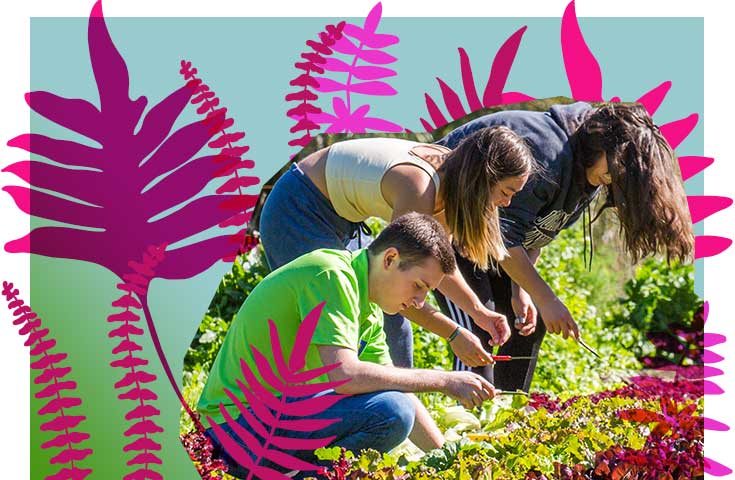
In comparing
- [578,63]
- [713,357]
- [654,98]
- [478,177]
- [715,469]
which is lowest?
[715,469]

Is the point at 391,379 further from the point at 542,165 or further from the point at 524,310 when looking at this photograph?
the point at 524,310

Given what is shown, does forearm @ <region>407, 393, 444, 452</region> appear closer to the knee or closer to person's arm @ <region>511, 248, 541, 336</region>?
the knee

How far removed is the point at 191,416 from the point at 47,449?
1.37 ft

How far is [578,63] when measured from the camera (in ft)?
11.6

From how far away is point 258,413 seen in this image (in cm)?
288

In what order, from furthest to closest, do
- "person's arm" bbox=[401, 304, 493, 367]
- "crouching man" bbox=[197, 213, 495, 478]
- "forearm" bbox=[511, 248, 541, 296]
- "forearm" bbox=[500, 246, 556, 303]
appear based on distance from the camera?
"forearm" bbox=[511, 248, 541, 296]
"forearm" bbox=[500, 246, 556, 303]
"person's arm" bbox=[401, 304, 493, 367]
"crouching man" bbox=[197, 213, 495, 478]

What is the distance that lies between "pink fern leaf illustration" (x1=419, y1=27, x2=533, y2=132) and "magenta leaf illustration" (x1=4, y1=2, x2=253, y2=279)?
77cm

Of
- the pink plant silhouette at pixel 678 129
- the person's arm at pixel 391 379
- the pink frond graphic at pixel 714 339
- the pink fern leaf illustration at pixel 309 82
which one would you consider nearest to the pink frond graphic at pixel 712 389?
the pink plant silhouette at pixel 678 129

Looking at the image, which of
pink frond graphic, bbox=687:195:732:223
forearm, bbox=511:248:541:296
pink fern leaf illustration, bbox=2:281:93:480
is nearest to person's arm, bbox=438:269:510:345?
forearm, bbox=511:248:541:296

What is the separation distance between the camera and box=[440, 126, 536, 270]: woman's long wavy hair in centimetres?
326

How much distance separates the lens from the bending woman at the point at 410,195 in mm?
3252

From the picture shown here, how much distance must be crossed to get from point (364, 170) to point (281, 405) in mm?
801

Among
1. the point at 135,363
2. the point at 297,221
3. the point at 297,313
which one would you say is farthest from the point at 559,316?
the point at 135,363

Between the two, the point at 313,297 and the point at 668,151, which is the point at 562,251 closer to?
the point at 668,151
